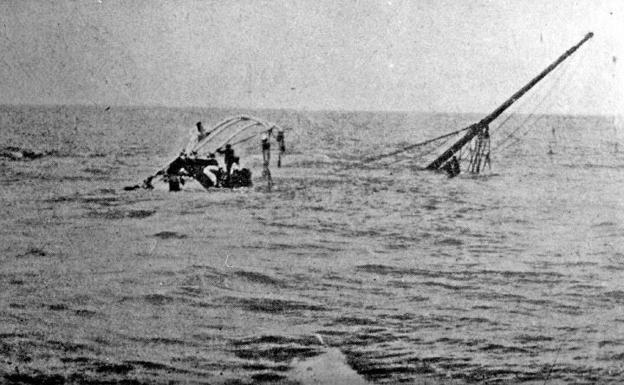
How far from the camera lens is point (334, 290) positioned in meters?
5.39

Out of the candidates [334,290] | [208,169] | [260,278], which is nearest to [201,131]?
[260,278]

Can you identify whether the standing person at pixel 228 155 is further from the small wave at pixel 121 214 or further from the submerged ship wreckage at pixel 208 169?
the small wave at pixel 121 214

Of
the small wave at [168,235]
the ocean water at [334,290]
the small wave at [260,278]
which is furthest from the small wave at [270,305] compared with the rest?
the small wave at [168,235]

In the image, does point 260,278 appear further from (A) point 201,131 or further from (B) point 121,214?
(B) point 121,214

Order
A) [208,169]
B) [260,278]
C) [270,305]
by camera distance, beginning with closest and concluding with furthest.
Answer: [270,305], [260,278], [208,169]

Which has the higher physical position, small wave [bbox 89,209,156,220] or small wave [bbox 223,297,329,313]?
small wave [bbox 89,209,156,220]

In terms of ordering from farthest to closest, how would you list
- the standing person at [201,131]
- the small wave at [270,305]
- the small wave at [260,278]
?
the standing person at [201,131] < the small wave at [260,278] < the small wave at [270,305]

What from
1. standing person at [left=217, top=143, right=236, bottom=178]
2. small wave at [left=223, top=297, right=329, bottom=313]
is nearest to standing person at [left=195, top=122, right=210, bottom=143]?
standing person at [left=217, top=143, right=236, bottom=178]

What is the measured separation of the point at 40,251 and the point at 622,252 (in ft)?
16.7

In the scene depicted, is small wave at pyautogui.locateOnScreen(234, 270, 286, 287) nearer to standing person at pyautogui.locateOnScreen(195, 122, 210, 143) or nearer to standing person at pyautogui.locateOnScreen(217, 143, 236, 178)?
standing person at pyautogui.locateOnScreen(195, 122, 210, 143)

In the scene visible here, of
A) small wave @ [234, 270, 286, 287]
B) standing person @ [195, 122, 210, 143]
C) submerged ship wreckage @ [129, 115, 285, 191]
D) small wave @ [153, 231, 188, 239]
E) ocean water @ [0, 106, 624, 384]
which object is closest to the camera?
ocean water @ [0, 106, 624, 384]

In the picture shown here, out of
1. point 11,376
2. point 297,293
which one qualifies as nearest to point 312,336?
point 297,293

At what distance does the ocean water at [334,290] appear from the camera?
4691 millimetres

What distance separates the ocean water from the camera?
15.4 ft
